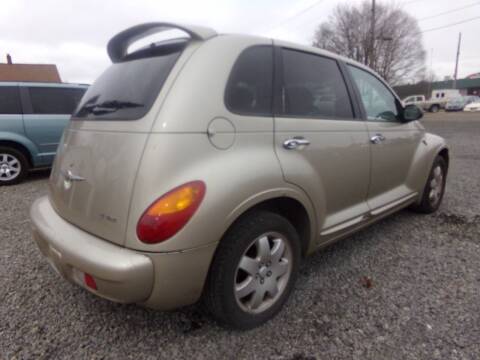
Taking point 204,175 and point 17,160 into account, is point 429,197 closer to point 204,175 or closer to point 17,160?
point 204,175

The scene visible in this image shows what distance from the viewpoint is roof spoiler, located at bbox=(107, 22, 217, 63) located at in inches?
68.6

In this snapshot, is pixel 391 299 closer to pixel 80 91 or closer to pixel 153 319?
pixel 153 319

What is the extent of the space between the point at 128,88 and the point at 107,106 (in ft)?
0.56

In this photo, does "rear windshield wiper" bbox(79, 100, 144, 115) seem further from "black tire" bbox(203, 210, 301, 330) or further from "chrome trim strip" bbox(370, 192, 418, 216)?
"chrome trim strip" bbox(370, 192, 418, 216)

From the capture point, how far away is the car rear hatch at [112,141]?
1.53 metres

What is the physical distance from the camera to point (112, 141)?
164 centimetres

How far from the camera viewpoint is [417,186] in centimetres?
330

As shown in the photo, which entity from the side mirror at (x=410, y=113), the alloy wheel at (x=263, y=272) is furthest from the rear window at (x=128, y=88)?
the side mirror at (x=410, y=113)

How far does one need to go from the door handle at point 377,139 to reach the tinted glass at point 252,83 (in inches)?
43.6

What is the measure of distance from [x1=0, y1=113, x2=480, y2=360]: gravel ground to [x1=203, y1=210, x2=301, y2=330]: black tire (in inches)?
4.8

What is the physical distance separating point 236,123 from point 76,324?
158cm

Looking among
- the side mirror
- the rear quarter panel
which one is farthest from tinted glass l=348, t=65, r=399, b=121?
the rear quarter panel

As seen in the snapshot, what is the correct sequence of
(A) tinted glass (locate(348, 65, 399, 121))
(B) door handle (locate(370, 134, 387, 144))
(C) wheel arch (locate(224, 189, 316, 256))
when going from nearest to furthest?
(C) wheel arch (locate(224, 189, 316, 256)) → (B) door handle (locate(370, 134, 387, 144)) → (A) tinted glass (locate(348, 65, 399, 121))

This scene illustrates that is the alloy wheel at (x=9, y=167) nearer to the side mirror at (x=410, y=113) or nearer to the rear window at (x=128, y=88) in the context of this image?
the rear window at (x=128, y=88)
